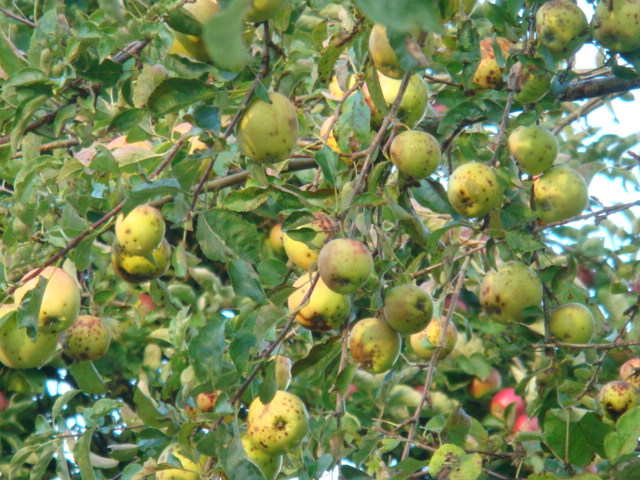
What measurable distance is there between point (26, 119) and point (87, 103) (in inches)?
5.3

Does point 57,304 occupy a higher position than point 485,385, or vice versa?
point 57,304

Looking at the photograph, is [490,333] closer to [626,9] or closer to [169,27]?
[626,9]

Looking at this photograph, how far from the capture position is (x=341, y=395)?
67.4 inches

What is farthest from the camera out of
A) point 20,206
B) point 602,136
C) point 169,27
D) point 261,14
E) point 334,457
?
point 602,136

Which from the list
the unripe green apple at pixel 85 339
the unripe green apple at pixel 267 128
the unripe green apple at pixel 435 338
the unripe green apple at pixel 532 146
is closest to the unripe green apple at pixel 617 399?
the unripe green apple at pixel 435 338

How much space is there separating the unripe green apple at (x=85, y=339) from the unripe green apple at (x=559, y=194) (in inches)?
36.5

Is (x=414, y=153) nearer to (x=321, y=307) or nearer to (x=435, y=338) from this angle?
(x=321, y=307)

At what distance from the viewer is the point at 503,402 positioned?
3.56 m

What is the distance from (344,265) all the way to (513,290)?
0.53 m

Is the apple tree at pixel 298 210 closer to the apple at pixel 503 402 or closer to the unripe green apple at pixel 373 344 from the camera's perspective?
the unripe green apple at pixel 373 344

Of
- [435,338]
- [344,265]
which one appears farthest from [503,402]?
[344,265]

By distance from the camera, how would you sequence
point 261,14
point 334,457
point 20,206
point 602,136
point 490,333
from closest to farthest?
point 261,14, point 334,457, point 20,206, point 602,136, point 490,333

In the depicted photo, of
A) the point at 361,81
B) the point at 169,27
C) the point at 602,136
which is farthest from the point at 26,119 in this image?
the point at 602,136

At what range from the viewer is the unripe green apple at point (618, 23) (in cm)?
176
